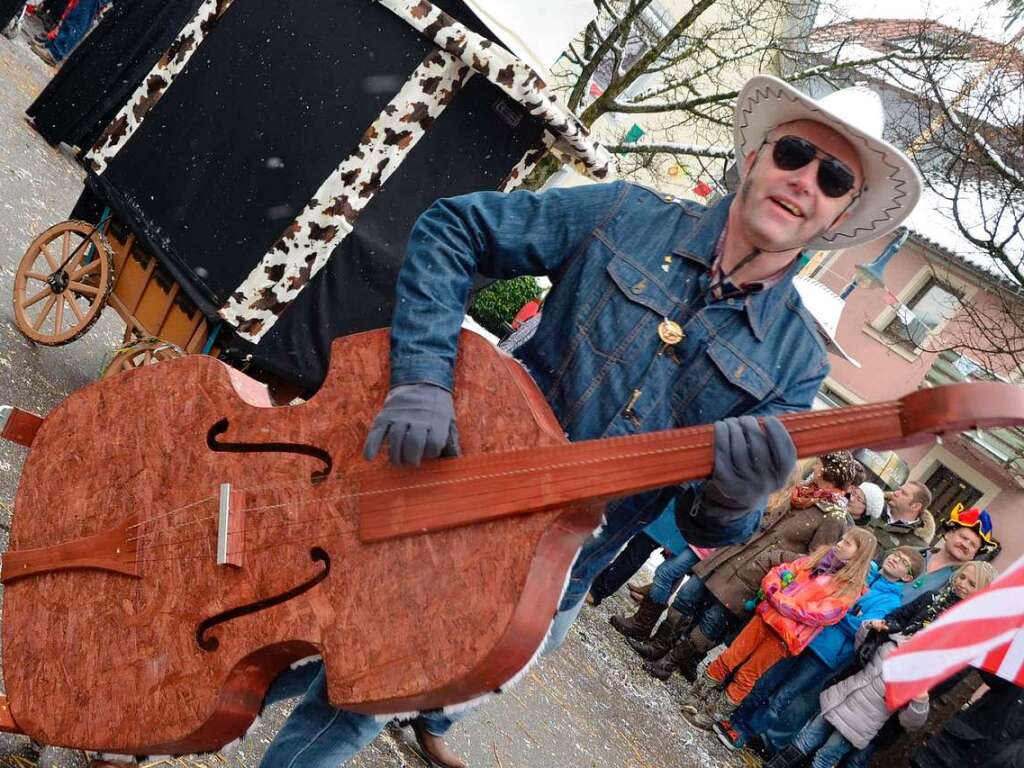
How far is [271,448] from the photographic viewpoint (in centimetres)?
212

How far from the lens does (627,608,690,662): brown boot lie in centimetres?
695

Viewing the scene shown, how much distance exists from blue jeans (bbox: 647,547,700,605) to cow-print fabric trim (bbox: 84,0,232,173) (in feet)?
16.0

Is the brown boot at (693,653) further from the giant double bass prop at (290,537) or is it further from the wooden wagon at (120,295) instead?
the giant double bass prop at (290,537)

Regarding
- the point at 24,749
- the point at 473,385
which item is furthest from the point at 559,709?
the point at 473,385

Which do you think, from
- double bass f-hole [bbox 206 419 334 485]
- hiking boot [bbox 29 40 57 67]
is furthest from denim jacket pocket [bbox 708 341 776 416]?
hiking boot [bbox 29 40 57 67]

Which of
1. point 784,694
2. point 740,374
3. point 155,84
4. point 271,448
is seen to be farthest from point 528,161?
point 784,694

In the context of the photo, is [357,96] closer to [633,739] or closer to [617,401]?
[617,401]

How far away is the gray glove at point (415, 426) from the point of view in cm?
184

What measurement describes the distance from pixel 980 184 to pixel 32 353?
763 cm

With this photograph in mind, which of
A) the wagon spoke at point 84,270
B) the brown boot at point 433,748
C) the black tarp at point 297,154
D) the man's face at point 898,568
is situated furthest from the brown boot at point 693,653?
the wagon spoke at point 84,270

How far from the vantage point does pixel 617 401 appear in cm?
220

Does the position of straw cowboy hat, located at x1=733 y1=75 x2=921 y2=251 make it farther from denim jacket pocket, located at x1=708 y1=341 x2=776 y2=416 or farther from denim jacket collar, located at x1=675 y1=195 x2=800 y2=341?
denim jacket pocket, located at x1=708 y1=341 x2=776 y2=416

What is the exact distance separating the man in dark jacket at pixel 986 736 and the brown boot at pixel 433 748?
9.14 feet

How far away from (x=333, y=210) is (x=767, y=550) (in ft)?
14.0
